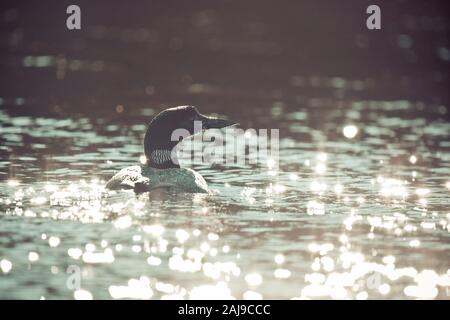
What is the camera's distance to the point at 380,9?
45594mm

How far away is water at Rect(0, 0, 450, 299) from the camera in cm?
1110

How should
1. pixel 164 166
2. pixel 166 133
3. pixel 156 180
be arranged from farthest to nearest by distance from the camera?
1. pixel 166 133
2. pixel 164 166
3. pixel 156 180

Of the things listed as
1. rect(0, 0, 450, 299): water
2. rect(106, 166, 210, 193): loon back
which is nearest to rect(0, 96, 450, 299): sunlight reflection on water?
rect(0, 0, 450, 299): water

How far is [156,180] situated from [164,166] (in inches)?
34.2

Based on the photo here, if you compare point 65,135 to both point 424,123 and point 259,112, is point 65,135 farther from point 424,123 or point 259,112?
point 424,123

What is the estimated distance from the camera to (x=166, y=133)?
16.1 m

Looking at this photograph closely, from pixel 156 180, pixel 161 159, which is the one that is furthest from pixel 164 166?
pixel 156 180

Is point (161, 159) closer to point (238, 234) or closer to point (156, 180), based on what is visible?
point (156, 180)

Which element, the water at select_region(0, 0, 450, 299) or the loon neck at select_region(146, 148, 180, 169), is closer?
the water at select_region(0, 0, 450, 299)

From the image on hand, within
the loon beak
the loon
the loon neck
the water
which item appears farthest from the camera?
the loon beak

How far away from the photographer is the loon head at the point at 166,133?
1596cm

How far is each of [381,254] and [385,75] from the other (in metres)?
19.6

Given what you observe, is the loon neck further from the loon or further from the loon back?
the loon back

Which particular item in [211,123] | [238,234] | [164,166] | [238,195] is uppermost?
[211,123]
